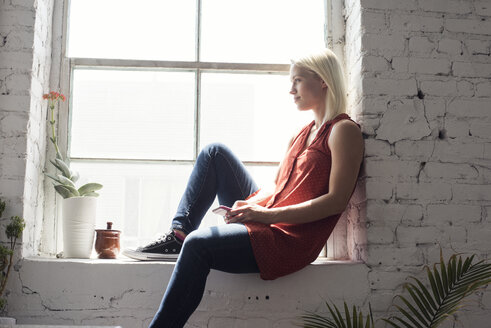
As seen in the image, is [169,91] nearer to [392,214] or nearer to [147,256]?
[147,256]

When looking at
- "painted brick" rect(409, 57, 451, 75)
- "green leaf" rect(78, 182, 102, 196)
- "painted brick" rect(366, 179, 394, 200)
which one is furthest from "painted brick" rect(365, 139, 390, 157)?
"green leaf" rect(78, 182, 102, 196)

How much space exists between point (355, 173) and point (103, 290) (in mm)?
1060

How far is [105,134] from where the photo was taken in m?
2.50

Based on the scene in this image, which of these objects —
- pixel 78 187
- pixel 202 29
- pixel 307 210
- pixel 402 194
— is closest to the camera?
pixel 307 210

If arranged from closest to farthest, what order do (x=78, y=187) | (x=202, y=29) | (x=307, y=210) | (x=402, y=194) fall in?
(x=307, y=210) < (x=402, y=194) < (x=78, y=187) < (x=202, y=29)

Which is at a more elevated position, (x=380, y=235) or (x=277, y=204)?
(x=277, y=204)

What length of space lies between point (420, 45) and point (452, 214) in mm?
713

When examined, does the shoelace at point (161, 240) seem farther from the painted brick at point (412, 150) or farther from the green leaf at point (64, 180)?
the painted brick at point (412, 150)

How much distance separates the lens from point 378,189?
2184 mm

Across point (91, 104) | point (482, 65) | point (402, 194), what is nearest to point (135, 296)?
point (91, 104)

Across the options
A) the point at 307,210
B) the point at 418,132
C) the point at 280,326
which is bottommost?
the point at 280,326

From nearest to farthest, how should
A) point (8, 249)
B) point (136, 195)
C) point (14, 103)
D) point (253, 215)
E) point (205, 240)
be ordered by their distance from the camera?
point (205, 240)
point (253, 215)
point (8, 249)
point (14, 103)
point (136, 195)

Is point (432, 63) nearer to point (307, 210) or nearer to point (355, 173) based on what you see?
point (355, 173)

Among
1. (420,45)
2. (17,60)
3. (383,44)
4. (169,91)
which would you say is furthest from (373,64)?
(17,60)
